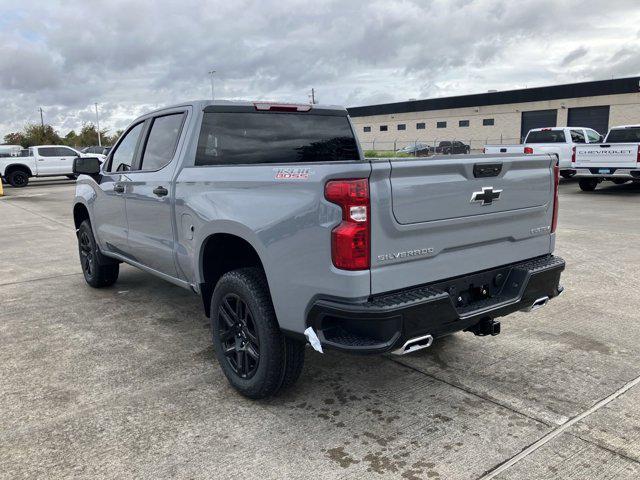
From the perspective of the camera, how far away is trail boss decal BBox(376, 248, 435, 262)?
2.77 metres

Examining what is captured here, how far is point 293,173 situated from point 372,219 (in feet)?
1.75

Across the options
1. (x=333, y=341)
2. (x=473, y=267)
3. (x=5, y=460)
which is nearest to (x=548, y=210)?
(x=473, y=267)

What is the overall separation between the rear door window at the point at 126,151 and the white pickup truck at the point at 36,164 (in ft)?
73.0

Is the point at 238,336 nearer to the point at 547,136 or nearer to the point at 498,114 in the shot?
the point at 547,136

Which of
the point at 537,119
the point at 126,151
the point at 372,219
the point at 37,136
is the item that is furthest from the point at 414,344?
the point at 37,136

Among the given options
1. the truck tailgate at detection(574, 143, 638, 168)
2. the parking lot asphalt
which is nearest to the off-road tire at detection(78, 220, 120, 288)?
the parking lot asphalt

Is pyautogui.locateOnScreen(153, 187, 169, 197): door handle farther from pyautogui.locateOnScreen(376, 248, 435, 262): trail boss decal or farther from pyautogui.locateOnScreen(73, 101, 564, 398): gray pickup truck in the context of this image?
pyautogui.locateOnScreen(376, 248, 435, 262): trail boss decal

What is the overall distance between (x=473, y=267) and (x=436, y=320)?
50 cm

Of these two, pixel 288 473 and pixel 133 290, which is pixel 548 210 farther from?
pixel 133 290

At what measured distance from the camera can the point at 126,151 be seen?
5289 millimetres

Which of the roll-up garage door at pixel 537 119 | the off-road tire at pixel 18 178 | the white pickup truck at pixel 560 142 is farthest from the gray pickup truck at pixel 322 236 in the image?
the roll-up garage door at pixel 537 119

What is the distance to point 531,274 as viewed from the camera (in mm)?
3371

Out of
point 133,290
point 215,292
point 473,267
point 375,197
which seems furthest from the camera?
point 133,290

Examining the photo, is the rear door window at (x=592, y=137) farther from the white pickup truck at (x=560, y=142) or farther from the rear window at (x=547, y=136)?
the rear window at (x=547, y=136)
